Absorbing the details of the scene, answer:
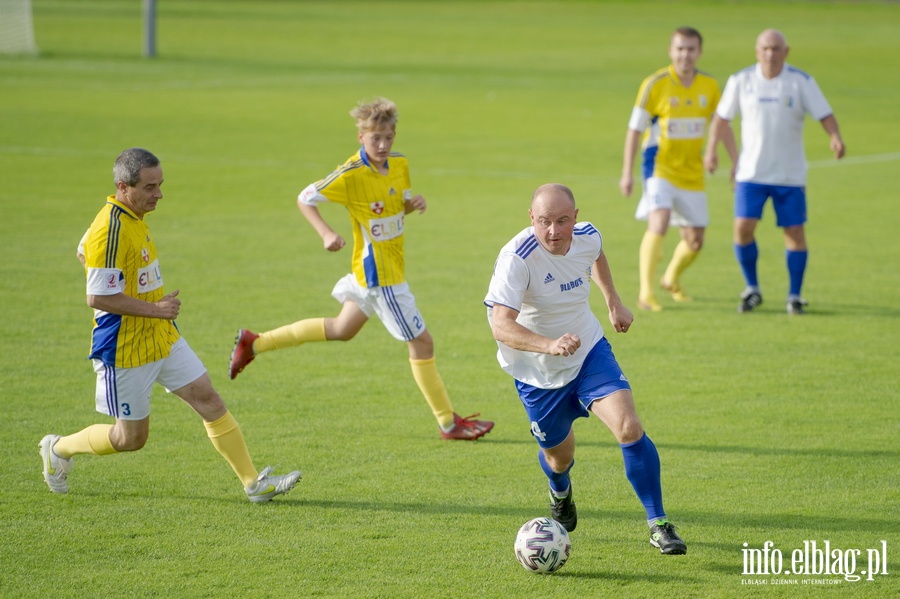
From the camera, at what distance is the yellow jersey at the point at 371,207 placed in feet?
26.9

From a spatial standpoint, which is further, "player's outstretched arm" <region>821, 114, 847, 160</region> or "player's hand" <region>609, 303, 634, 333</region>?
"player's outstretched arm" <region>821, 114, 847, 160</region>

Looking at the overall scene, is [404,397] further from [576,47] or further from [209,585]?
[576,47]

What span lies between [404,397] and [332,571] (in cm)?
316

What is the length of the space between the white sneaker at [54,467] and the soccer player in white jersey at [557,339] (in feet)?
8.85

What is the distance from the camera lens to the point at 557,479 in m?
6.42

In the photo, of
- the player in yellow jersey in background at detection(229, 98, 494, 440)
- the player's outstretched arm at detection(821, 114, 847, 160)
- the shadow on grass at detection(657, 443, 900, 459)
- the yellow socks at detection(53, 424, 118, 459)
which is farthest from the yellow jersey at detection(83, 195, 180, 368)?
the player's outstretched arm at detection(821, 114, 847, 160)

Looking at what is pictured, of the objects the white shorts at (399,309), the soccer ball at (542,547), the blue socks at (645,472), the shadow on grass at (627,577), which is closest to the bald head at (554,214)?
the blue socks at (645,472)

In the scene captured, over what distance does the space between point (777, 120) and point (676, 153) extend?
40.6 inches

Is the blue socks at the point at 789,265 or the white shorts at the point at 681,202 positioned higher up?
the white shorts at the point at 681,202

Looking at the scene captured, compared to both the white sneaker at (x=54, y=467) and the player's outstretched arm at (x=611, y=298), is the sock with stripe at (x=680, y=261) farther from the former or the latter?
the white sneaker at (x=54, y=467)

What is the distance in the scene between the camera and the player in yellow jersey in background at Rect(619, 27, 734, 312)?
12.0 m

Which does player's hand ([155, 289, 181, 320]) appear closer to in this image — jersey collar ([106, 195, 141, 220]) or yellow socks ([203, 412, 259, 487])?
jersey collar ([106, 195, 141, 220])

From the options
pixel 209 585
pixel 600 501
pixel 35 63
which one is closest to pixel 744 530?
pixel 600 501

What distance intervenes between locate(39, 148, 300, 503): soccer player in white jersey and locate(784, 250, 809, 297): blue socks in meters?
6.48
